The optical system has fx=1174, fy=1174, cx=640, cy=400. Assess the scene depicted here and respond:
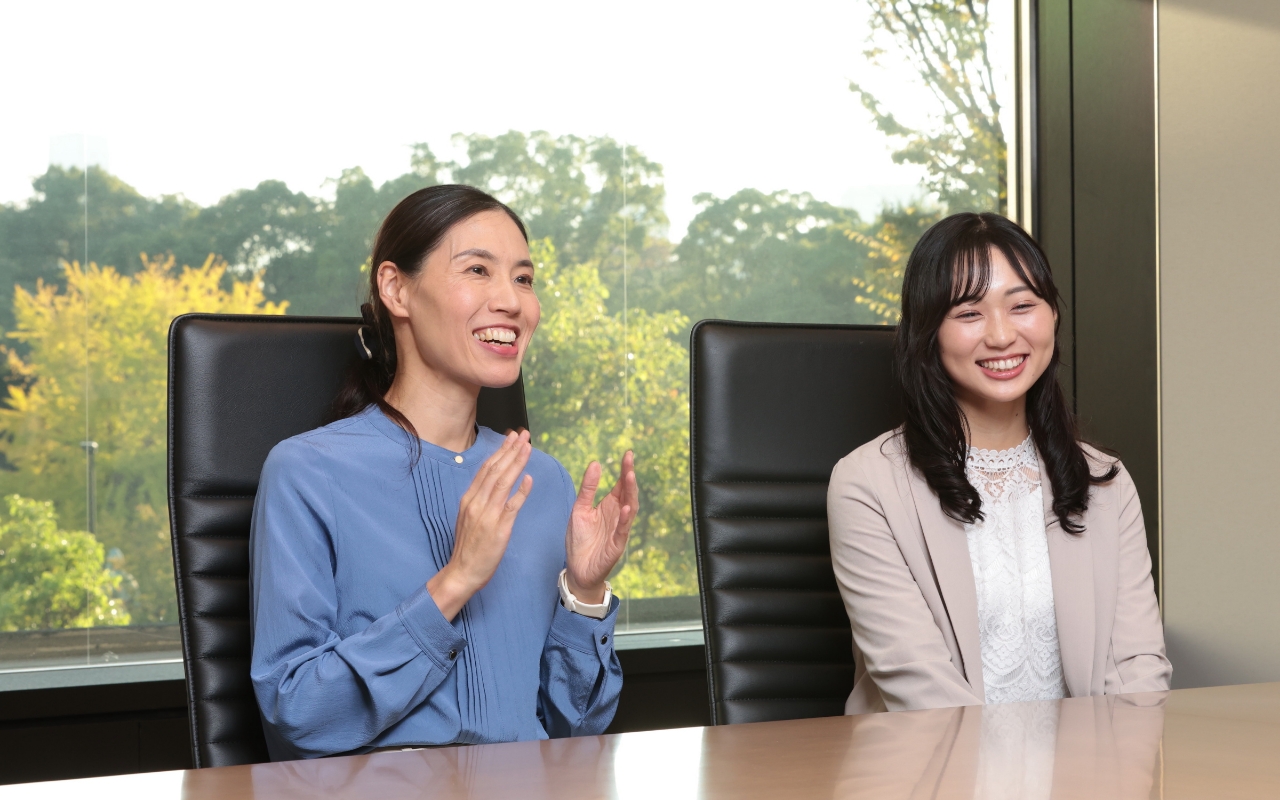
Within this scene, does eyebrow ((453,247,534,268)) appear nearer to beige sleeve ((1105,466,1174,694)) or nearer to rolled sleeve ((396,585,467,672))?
rolled sleeve ((396,585,467,672))

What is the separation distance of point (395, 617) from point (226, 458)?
0.39 meters

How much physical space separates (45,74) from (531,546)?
167cm

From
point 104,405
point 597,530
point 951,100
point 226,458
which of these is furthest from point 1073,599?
point 104,405

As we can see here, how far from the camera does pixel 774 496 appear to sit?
1814mm

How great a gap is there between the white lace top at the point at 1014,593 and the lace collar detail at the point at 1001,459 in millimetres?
Answer: 17

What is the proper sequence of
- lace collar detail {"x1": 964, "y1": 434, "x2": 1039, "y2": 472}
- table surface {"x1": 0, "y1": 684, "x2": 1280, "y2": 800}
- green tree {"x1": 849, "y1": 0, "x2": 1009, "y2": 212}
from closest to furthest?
1. table surface {"x1": 0, "y1": 684, "x2": 1280, "y2": 800}
2. lace collar detail {"x1": 964, "y1": 434, "x2": 1039, "y2": 472}
3. green tree {"x1": 849, "y1": 0, "x2": 1009, "y2": 212}

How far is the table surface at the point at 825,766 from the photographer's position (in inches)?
29.8

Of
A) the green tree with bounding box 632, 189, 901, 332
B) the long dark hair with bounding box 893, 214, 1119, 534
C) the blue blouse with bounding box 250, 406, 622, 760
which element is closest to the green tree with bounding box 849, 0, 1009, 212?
the green tree with bounding box 632, 189, 901, 332

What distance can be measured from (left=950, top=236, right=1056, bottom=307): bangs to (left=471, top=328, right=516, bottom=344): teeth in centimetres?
66

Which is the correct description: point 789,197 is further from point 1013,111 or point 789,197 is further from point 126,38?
point 126,38

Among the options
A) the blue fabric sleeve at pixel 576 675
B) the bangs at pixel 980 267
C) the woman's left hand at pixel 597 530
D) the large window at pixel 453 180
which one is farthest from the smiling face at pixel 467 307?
the large window at pixel 453 180

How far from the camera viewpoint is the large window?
245 cm

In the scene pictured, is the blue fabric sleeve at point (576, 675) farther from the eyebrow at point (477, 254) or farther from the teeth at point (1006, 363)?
the teeth at point (1006, 363)

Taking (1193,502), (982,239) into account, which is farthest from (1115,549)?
(1193,502)
